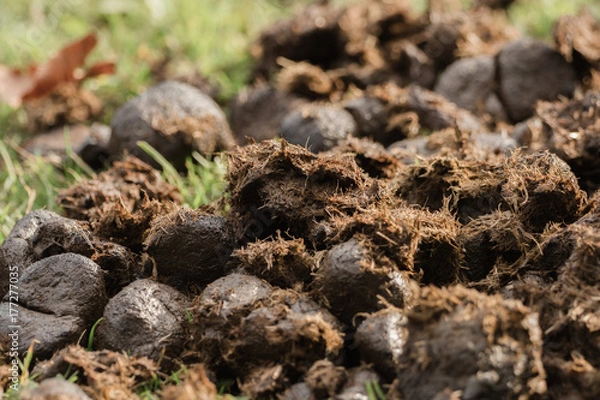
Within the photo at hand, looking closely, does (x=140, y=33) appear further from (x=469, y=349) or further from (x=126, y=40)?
(x=469, y=349)

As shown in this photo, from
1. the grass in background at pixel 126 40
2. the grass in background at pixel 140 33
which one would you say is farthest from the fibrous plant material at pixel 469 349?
the grass in background at pixel 140 33

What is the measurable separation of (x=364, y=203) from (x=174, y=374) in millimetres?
988

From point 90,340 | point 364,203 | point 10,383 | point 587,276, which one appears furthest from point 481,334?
point 10,383

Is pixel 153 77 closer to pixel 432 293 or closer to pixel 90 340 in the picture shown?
pixel 90 340

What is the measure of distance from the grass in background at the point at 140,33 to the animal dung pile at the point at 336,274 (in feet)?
5.49

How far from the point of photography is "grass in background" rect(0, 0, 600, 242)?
5.80 metres

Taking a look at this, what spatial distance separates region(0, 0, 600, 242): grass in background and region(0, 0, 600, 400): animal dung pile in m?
1.67

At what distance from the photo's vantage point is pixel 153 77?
598cm

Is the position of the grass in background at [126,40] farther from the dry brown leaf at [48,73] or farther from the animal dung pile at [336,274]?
the animal dung pile at [336,274]

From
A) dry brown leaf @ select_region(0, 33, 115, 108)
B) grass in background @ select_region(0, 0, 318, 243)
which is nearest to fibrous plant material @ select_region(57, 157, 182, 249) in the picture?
grass in background @ select_region(0, 0, 318, 243)

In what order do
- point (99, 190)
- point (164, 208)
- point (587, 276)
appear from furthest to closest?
point (99, 190)
point (164, 208)
point (587, 276)

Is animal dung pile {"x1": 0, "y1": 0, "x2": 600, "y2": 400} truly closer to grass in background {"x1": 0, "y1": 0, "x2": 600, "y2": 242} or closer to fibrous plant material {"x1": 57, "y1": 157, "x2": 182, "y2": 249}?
fibrous plant material {"x1": 57, "y1": 157, "x2": 182, "y2": 249}

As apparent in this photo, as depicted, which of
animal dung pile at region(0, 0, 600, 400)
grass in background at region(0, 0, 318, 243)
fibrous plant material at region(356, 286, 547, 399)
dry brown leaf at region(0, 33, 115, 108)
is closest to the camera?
fibrous plant material at region(356, 286, 547, 399)

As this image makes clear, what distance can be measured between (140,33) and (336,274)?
4.56 m
